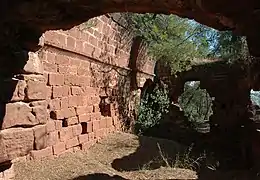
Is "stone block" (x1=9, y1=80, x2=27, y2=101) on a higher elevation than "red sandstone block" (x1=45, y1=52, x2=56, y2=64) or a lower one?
lower

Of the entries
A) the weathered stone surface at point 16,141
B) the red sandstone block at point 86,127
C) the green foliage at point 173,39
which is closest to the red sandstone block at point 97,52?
the red sandstone block at point 86,127

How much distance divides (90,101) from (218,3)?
5718mm

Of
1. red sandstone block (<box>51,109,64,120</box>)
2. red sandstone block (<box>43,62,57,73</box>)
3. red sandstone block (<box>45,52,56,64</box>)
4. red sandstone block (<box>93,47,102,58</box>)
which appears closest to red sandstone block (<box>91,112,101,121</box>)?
red sandstone block (<box>93,47,102,58</box>)

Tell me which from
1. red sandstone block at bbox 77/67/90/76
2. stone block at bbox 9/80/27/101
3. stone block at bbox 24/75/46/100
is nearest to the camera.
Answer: stone block at bbox 9/80/27/101

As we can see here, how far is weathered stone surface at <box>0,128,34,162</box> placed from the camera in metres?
3.12

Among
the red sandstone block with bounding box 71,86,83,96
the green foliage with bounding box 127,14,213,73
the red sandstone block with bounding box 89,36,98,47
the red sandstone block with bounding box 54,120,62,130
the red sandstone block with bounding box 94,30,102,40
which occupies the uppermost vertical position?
the green foliage with bounding box 127,14,213,73

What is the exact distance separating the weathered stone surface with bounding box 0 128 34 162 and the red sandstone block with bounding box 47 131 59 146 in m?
2.77

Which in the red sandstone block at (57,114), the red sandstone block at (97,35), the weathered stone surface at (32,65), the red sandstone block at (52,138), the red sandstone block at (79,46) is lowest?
the red sandstone block at (52,138)

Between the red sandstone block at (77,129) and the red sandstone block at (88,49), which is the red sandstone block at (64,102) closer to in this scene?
the red sandstone block at (77,129)

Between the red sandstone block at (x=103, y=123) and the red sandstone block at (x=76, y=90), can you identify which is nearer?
the red sandstone block at (x=76, y=90)

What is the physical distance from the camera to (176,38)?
12.0 metres

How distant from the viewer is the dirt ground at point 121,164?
5430 millimetres

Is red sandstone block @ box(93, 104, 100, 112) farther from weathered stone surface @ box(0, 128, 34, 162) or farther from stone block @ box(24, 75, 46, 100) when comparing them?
weathered stone surface @ box(0, 128, 34, 162)

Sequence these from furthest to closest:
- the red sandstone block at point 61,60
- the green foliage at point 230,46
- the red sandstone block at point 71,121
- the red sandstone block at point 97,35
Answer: the green foliage at point 230,46 → the red sandstone block at point 97,35 → the red sandstone block at point 71,121 → the red sandstone block at point 61,60
